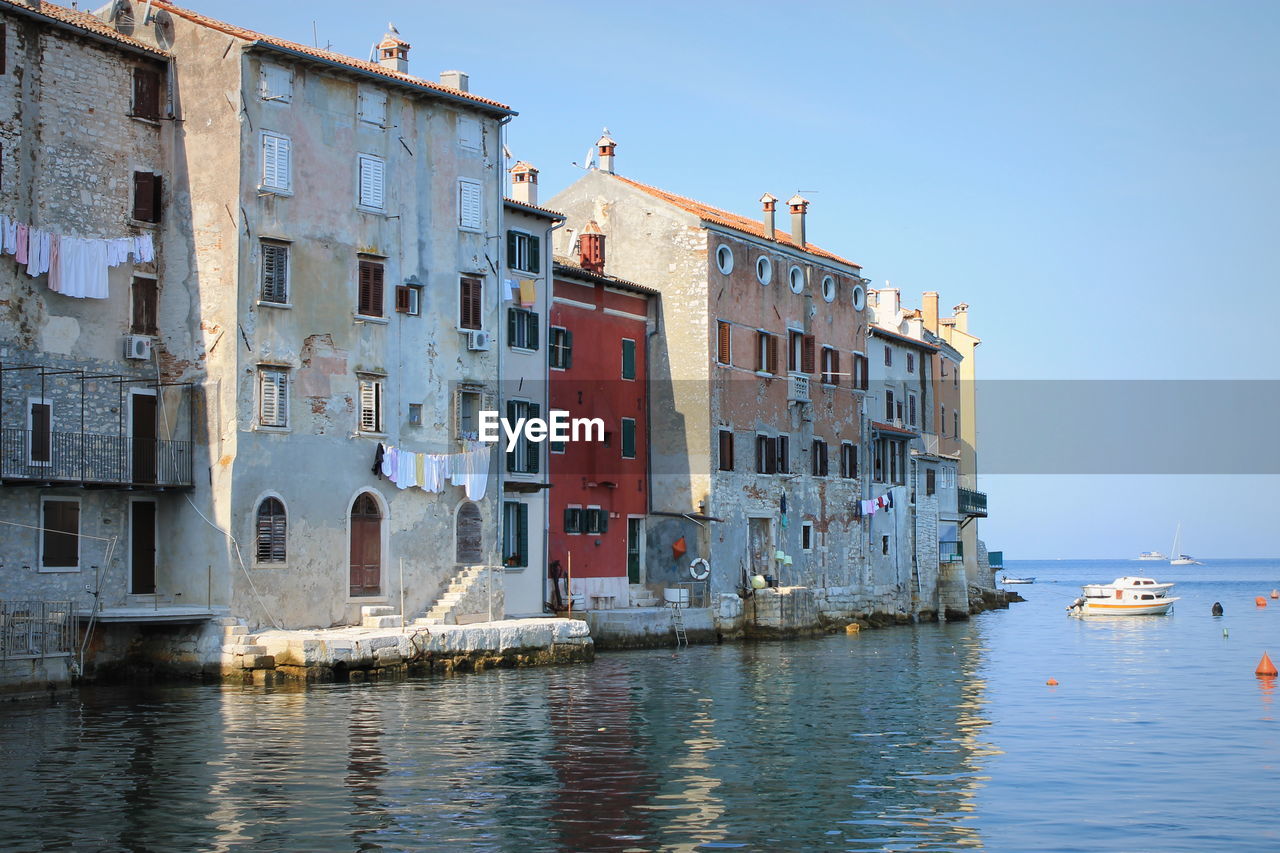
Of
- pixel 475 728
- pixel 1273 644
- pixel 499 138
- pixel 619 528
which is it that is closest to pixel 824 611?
pixel 619 528

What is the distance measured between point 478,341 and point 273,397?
6.62 metres

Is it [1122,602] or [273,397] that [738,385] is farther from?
[1122,602]

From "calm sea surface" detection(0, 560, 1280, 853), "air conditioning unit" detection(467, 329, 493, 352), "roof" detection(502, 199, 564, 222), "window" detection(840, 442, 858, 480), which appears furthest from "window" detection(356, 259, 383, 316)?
"window" detection(840, 442, 858, 480)

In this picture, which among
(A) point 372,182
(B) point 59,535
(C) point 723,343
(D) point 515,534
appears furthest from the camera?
(C) point 723,343

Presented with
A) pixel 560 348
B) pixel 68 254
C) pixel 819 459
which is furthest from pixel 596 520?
pixel 68 254

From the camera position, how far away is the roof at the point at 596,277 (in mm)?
45156

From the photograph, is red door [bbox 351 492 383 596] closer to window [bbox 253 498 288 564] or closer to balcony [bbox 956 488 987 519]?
window [bbox 253 498 288 564]

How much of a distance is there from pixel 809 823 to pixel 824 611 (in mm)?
38707

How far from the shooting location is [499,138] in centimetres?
4025

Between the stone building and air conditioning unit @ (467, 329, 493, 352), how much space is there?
11958 mm

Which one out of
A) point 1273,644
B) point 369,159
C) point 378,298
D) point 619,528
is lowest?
point 1273,644

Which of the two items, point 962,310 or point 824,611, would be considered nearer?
point 824,611

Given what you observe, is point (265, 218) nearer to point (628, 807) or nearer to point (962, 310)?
point (628, 807)

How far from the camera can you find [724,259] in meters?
52.0
